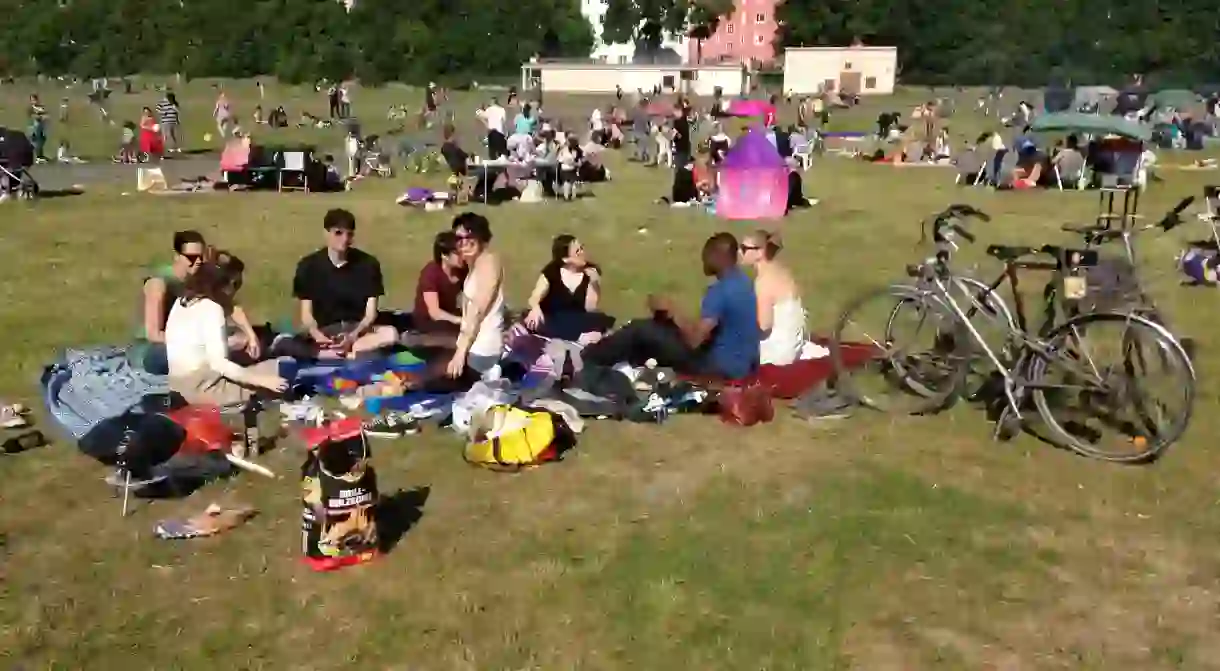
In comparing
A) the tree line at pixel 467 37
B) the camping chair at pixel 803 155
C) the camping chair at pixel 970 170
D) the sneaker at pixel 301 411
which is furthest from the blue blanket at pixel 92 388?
the tree line at pixel 467 37

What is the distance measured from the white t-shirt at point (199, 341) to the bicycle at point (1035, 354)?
3.92m

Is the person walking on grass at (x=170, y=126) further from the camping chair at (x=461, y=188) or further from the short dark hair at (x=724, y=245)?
the short dark hair at (x=724, y=245)

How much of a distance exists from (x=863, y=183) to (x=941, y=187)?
59.9 inches

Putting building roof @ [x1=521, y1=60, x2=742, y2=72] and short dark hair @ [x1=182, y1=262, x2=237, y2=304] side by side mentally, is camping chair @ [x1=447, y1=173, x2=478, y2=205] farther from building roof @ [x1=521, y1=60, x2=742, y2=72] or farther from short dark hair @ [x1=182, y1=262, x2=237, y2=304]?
building roof @ [x1=521, y1=60, x2=742, y2=72]

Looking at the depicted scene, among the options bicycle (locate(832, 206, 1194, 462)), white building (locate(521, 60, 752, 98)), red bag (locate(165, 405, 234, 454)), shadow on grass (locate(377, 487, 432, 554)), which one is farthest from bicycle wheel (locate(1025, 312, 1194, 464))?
white building (locate(521, 60, 752, 98))

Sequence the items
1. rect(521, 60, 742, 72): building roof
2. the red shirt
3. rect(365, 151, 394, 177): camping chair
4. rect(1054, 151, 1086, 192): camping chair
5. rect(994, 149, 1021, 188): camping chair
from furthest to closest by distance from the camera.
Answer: rect(521, 60, 742, 72): building roof, rect(365, 151, 394, 177): camping chair, rect(994, 149, 1021, 188): camping chair, rect(1054, 151, 1086, 192): camping chair, the red shirt

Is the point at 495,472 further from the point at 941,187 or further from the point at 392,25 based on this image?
the point at 392,25

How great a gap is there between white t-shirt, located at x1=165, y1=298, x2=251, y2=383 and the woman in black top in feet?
7.94

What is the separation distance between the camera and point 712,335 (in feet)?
24.4

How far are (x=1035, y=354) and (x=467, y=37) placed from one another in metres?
72.5

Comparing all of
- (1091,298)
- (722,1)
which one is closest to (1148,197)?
(1091,298)

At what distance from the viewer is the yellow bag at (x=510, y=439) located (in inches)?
246

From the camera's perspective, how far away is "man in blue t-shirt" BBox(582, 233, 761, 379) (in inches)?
287

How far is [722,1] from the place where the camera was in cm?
10250
